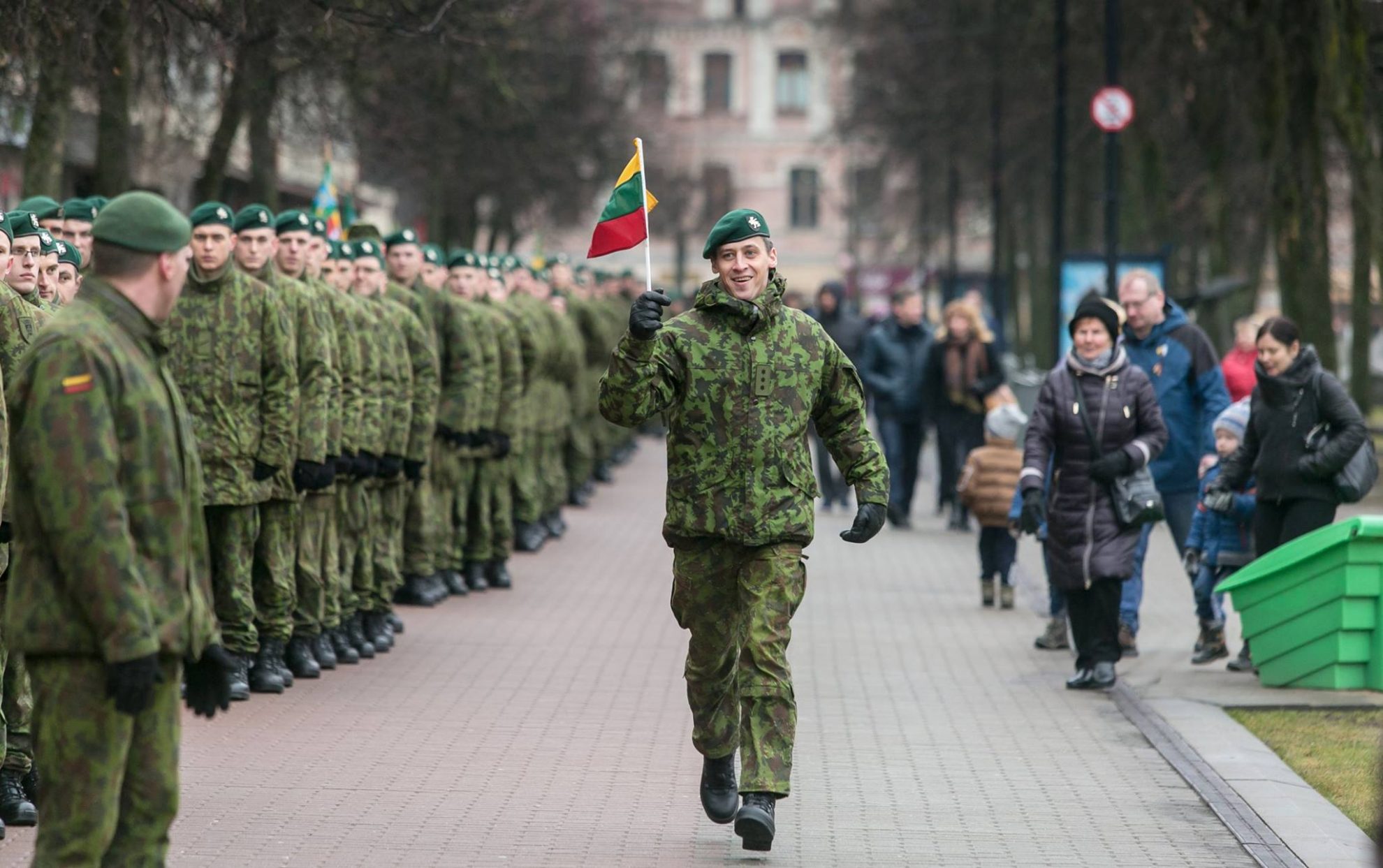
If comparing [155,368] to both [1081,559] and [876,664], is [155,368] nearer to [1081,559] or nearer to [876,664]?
[1081,559]

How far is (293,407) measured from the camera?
34.2 feet

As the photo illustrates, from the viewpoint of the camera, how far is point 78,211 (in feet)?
36.6

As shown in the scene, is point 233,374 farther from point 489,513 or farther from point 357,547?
point 489,513

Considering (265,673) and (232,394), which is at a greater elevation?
(232,394)

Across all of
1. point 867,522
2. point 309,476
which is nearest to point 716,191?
point 309,476

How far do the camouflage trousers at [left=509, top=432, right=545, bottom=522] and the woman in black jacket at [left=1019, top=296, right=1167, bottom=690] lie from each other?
612 cm

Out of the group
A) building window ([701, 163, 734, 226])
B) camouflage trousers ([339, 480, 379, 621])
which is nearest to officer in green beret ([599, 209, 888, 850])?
camouflage trousers ([339, 480, 379, 621])

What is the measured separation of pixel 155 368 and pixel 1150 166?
2871 centimetres

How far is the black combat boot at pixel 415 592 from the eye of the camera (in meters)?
14.5

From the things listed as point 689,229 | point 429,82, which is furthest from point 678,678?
point 689,229

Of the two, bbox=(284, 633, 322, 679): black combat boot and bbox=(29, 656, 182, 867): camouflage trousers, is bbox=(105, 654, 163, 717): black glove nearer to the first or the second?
bbox=(29, 656, 182, 867): camouflage trousers

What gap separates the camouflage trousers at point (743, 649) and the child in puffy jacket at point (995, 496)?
7.11 meters

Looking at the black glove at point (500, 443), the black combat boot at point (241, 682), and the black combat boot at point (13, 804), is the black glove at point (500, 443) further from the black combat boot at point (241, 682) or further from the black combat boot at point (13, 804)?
the black combat boot at point (13, 804)

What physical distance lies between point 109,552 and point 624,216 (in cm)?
350
